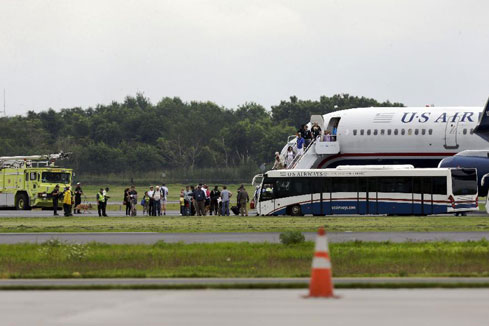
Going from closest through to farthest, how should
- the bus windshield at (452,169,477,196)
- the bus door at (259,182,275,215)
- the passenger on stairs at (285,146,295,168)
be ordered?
the bus windshield at (452,169,477,196) < the bus door at (259,182,275,215) < the passenger on stairs at (285,146,295,168)

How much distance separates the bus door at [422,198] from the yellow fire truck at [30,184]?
28108 mm

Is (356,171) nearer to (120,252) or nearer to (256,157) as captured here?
(120,252)

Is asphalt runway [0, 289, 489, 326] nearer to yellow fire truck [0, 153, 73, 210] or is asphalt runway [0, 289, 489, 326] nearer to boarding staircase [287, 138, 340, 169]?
boarding staircase [287, 138, 340, 169]

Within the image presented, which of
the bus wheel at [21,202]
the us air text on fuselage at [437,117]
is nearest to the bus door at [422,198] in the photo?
the us air text on fuselage at [437,117]

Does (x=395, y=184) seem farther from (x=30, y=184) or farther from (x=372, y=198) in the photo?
(x=30, y=184)

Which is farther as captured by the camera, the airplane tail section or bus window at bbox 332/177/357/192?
the airplane tail section

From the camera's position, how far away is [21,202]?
7419 cm

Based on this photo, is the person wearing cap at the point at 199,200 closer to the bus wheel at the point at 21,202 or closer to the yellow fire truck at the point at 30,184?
the yellow fire truck at the point at 30,184

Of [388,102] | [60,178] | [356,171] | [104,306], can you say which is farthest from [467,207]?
[388,102]

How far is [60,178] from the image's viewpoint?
242 ft

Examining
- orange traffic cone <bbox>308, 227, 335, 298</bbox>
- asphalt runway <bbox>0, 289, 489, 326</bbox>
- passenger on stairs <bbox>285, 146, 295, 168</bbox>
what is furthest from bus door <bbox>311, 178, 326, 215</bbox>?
orange traffic cone <bbox>308, 227, 335, 298</bbox>

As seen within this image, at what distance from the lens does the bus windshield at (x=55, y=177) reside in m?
73.2

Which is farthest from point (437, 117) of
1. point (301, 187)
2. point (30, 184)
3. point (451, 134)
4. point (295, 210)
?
point (30, 184)

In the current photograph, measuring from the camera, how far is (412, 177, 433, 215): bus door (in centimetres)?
5575
